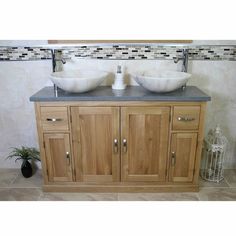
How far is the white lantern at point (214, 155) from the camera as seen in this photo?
2.06 m

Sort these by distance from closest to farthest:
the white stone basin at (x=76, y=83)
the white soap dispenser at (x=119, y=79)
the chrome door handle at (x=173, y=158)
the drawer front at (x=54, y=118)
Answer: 1. the white stone basin at (x=76, y=83)
2. the drawer front at (x=54, y=118)
3. the chrome door handle at (x=173, y=158)
4. the white soap dispenser at (x=119, y=79)

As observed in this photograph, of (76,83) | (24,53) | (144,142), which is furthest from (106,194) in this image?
(24,53)

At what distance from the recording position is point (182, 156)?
6.14 feet

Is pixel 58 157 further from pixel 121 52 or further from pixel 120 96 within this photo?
pixel 121 52

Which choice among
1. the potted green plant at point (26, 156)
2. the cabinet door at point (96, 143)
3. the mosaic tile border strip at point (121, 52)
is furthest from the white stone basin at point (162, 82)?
the potted green plant at point (26, 156)

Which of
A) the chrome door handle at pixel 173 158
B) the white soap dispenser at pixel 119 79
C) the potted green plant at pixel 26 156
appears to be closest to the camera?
the chrome door handle at pixel 173 158

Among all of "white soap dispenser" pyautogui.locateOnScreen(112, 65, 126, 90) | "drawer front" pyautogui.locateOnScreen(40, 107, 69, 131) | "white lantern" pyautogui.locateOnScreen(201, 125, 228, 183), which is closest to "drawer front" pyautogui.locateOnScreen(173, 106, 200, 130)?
"white lantern" pyautogui.locateOnScreen(201, 125, 228, 183)

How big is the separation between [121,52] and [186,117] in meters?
0.82

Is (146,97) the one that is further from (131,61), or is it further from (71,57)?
(71,57)

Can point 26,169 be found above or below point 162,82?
below

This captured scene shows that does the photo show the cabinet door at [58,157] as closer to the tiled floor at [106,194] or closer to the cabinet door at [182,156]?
the tiled floor at [106,194]

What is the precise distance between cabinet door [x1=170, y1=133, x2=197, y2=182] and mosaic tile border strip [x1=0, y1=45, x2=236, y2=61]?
2.43 ft

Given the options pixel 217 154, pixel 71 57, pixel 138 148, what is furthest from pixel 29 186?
pixel 217 154

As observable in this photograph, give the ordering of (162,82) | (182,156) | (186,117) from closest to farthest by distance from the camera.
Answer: (162,82) → (186,117) → (182,156)
